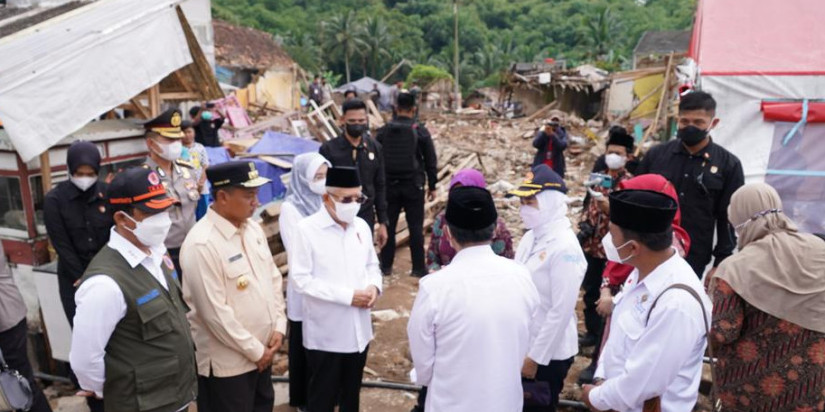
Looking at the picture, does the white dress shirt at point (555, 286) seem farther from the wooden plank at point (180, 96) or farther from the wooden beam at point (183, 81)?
the wooden beam at point (183, 81)

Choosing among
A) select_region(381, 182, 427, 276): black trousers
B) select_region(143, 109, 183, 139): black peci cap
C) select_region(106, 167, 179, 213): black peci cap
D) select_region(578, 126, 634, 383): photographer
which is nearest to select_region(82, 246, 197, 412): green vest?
select_region(106, 167, 179, 213): black peci cap

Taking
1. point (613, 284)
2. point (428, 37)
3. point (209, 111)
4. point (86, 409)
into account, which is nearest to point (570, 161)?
point (209, 111)

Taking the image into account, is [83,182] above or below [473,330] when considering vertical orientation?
above

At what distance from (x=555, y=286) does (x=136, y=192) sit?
87.6 inches

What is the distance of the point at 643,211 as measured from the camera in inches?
88.4

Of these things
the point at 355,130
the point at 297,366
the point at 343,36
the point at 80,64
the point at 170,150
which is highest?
the point at 80,64

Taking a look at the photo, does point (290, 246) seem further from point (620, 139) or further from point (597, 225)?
point (620, 139)

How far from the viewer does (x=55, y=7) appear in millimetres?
6008

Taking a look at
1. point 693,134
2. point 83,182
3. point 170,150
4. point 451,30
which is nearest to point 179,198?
point 170,150

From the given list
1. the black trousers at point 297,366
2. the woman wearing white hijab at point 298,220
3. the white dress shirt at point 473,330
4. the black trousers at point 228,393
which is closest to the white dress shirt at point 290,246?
the woman wearing white hijab at point 298,220

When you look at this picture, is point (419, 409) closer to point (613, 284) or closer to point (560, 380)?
point (560, 380)

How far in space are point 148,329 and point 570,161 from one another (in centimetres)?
1461

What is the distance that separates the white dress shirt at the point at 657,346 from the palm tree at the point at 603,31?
56.9 m

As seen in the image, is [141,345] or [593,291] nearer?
[141,345]
